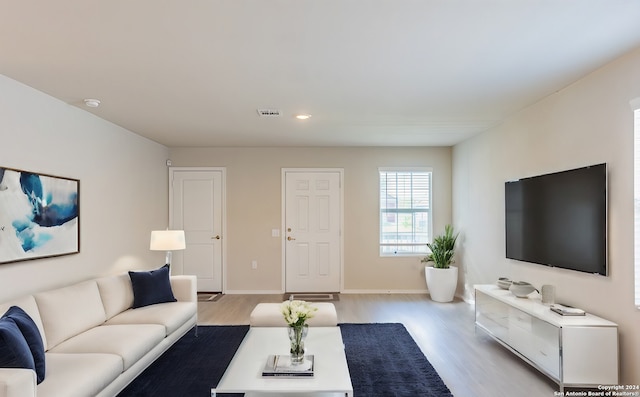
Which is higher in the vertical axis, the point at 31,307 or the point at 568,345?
the point at 31,307

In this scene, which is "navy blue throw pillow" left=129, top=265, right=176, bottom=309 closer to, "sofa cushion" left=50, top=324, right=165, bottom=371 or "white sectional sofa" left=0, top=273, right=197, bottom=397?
"white sectional sofa" left=0, top=273, right=197, bottom=397

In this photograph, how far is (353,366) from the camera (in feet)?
10.9

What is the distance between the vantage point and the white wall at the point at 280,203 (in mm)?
6230

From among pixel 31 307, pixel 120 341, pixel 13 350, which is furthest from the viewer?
pixel 120 341

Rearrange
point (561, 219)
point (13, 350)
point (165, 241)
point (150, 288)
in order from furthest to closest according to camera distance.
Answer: point (165, 241) → point (150, 288) → point (561, 219) → point (13, 350)

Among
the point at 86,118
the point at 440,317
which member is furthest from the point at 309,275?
the point at 86,118

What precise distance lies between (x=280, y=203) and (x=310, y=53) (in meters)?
3.92

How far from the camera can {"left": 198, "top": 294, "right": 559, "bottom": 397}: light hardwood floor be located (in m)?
2.95

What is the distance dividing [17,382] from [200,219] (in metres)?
4.54

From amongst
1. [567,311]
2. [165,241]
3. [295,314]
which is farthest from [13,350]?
[567,311]

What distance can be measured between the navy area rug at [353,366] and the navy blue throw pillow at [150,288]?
19.8 inches

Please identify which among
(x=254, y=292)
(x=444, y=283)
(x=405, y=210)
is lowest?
(x=254, y=292)

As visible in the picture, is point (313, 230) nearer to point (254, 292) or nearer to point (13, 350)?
point (254, 292)

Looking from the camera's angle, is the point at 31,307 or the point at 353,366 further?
the point at 353,366
